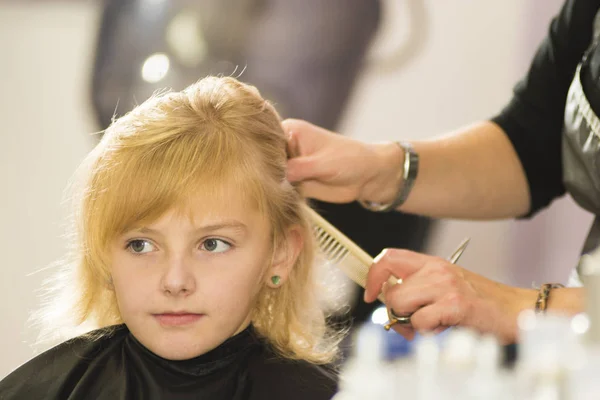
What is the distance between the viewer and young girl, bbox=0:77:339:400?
115cm

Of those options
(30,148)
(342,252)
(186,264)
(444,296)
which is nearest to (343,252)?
(342,252)

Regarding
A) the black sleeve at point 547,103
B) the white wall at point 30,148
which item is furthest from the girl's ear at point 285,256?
the white wall at point 30,148

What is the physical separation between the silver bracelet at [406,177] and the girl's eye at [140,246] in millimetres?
518

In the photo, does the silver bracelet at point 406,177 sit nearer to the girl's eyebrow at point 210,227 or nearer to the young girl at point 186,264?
the young girl at point 186,264

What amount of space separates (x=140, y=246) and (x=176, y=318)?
120 mm

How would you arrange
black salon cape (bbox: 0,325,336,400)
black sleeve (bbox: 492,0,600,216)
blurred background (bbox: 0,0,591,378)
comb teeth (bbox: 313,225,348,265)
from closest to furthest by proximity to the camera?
black salon cape (bbox: 0,325,336,400), comb teeth (bbox: 313,225,348,265), black sleeve (bbox: 492,0,600,216), blurred background (bbox: 0,0,591,378)

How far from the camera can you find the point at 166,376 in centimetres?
125

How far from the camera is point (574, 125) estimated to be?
139cm

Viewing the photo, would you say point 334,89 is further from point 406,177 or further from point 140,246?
point 140,246

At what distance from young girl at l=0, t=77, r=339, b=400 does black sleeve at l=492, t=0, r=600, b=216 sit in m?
0.52

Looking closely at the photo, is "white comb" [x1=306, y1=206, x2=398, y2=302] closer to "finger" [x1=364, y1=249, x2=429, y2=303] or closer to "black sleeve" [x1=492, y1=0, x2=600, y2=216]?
"finger" [x1=364, y1=249, x2=429, y2=303]

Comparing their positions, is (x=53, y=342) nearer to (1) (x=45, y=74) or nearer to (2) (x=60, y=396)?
(2) (x=60, y=396)

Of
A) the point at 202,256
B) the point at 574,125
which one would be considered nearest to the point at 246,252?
the point at 202,256

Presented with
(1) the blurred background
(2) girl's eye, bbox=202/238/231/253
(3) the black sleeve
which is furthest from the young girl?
(1) the blurred background
